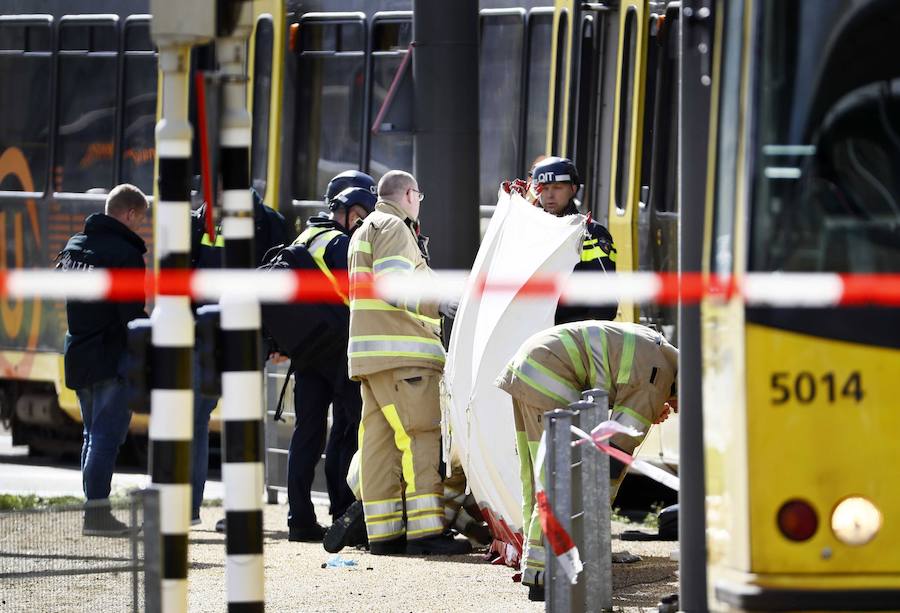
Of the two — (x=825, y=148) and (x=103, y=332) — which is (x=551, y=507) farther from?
(x=103, y=332)

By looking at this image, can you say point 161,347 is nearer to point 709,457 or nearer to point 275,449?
point 709,457

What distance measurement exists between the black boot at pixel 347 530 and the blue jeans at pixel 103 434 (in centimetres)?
117

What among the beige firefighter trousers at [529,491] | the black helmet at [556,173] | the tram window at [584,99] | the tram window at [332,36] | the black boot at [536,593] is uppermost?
the tram window at [332,36]

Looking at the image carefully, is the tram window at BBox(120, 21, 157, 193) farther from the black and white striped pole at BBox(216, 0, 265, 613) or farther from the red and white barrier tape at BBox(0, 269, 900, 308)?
the black and white striped pole at BBox(216, 0, 265, 613)

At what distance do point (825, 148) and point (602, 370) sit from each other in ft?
9.50

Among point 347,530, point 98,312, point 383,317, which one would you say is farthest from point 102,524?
point 98,312

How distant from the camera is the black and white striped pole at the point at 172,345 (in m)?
5.57

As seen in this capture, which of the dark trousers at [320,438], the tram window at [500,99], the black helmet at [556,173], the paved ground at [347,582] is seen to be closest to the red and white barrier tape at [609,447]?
the paved ground at [347,582]

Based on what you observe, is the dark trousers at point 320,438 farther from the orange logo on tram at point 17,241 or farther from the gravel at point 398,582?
the orange logo on tram at point 17,241

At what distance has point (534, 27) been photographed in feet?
40.4

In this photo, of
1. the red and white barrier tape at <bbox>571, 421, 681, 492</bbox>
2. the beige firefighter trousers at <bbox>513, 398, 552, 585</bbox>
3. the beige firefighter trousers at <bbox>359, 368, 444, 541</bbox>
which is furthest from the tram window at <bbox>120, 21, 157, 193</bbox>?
the red and white barrier tape at <bbox>571, 421, 681, 492</bbox>

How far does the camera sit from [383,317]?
940 centimetres

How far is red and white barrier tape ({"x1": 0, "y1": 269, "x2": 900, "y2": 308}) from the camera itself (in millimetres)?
4926

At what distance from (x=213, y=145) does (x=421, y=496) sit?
411cm
